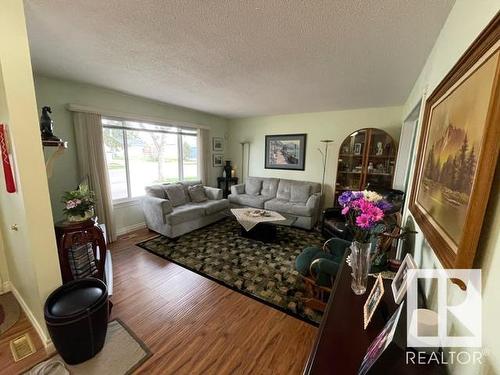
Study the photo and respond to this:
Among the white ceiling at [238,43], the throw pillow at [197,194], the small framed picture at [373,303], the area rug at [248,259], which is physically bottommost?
Answer: the area rug at [248,259]

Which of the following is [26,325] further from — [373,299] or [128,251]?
[373,299]

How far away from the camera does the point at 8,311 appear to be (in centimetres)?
191

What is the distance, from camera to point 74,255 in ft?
5.82

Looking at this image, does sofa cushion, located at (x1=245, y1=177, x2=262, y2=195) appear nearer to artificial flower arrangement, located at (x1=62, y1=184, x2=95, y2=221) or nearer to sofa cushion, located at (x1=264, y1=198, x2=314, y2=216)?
sofa cushion, located at (x1=264, y1=198, x2=314, y2=216)

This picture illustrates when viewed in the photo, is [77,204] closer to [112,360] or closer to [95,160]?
[112,360]

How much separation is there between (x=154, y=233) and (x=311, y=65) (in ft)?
11.6

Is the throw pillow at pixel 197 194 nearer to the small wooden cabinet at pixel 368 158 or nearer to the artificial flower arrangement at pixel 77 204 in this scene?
the artificial flower arrangement at pixel 77 204

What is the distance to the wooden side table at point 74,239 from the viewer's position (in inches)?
66.8

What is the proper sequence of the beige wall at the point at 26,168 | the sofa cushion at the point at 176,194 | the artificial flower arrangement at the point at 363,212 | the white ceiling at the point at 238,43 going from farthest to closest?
1. the sofa cushion at the point at 176,194
2. the white ceiling at the point at 238,43
3. the beige wall at the point at 26,168
4. the artificial flower arrangement at the point at 363,212

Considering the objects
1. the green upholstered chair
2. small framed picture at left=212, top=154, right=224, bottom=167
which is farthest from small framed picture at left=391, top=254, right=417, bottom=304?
small framed picture at left=212, top=154, right=224, bottom=167

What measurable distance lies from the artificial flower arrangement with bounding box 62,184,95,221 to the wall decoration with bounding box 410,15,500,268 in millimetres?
2391

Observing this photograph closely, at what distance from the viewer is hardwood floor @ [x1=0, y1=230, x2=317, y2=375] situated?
4.88 ft

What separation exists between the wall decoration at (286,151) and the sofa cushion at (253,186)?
0.48 metres

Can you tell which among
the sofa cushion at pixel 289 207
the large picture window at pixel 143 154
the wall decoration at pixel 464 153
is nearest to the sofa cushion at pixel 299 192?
the sofa cushion at pixel 289 207
